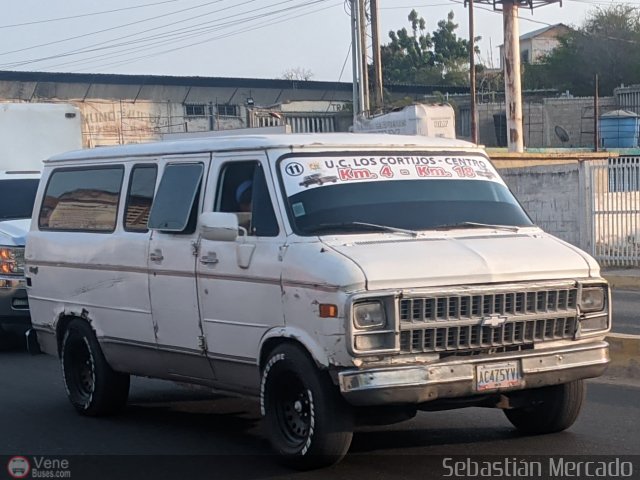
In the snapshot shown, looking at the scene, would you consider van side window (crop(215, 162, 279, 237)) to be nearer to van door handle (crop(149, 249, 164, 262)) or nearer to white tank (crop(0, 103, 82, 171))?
van door handle (crop(149, 249, 164, 262))

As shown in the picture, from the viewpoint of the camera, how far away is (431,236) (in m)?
6.84

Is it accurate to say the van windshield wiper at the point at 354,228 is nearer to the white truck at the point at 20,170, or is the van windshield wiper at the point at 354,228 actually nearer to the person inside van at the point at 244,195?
the person inside van at the point at 244,195

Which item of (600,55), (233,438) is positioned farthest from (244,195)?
(600,55)

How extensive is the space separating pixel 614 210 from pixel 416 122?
24.2ft

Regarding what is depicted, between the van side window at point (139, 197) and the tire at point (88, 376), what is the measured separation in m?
1.07

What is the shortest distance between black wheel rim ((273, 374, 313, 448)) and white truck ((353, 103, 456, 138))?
2125 centimetres

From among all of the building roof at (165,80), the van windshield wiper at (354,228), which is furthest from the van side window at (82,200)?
the building roof at (165,80)

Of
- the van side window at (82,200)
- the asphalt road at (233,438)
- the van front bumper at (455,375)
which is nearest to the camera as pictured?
the van front bumper at (455,375)

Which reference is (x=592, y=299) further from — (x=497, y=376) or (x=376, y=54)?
(x=376, y=54)

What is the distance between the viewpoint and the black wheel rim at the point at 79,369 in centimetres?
888

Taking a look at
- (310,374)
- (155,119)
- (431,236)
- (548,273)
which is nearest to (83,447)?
(310,374)

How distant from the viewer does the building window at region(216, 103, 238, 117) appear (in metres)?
48.0

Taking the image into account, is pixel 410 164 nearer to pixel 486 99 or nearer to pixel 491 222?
pixel 491 222

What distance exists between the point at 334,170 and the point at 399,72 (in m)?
80.8
